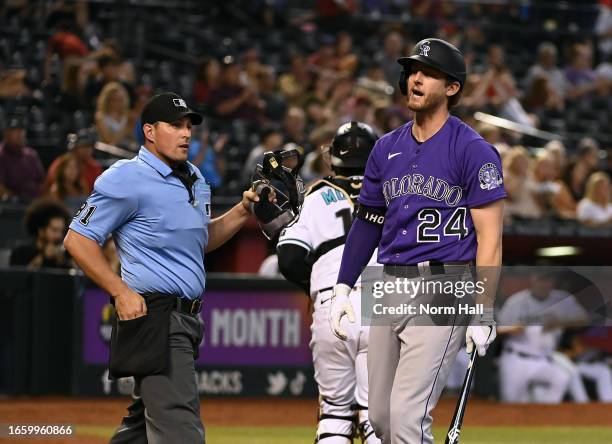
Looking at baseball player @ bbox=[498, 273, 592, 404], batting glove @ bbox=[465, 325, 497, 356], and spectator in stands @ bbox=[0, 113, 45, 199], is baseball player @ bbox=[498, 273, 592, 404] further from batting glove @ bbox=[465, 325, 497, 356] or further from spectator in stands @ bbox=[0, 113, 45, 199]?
batting glove @ bbox=[465, 325, 497, 356]

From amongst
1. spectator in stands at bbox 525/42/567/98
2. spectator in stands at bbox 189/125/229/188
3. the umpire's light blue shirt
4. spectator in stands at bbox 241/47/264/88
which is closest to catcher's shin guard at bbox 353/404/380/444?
the umpire's light blue shirt

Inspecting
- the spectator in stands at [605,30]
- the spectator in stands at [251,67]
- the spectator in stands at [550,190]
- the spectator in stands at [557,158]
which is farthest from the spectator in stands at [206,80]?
the spectator in stands at [605,30]

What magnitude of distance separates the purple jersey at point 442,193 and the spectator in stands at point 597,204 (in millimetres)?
10112

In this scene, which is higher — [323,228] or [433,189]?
[433,189]

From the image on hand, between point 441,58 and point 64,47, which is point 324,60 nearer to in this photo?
point 64,47

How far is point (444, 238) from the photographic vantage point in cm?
589

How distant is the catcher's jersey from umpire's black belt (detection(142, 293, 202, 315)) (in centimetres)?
150

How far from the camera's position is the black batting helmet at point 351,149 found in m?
7.86

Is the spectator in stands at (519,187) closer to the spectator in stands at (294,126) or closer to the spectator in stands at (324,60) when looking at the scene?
the spectator in stands at (294,126)

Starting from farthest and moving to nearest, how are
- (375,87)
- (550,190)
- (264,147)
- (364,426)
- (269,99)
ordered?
(375,87)
(269,99)
(550,190)
(264,147)
(364,426)

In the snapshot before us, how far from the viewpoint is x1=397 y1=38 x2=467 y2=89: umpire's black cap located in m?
5.94

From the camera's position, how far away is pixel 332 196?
25.5ft

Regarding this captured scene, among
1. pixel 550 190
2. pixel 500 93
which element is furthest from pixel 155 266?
pixel 500 93

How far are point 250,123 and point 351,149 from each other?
9917 millimetres
